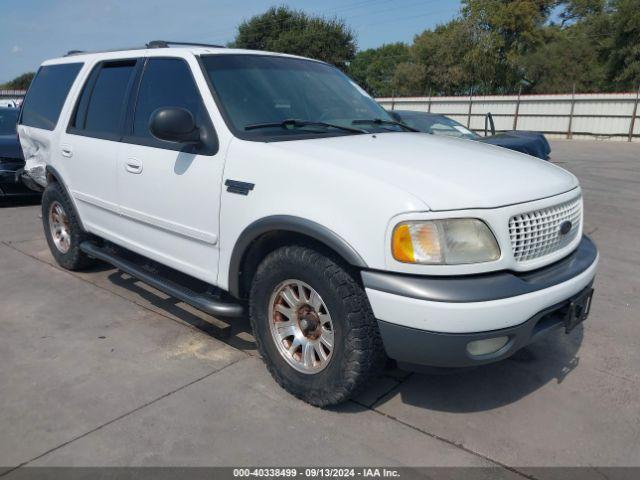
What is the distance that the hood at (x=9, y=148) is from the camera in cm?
856

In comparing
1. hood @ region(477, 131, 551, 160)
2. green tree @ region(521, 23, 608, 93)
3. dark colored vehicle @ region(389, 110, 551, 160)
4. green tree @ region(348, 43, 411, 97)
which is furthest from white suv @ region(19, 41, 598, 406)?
green tree @ region(348, 43, 411, 97)

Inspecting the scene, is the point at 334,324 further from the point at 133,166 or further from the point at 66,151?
the point at 66,151

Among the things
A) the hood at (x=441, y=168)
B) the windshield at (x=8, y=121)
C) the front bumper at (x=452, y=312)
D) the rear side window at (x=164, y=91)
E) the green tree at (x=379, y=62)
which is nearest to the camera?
the front bumper at (x=452, y=312)

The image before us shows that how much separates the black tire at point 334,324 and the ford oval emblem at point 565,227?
114cm

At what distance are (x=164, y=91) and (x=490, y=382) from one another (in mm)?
2863

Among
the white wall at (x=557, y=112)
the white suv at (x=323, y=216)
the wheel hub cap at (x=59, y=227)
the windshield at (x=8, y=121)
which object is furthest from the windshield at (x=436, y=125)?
the white wall at (x=557, y=112)

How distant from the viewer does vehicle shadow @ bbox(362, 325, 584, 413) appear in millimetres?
3154

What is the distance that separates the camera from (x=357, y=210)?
259 centimetres

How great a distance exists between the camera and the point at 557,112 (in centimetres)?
2717

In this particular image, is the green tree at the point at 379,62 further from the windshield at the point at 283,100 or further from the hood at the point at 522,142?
the windshield at the point at 283,100

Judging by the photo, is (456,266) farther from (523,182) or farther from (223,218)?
(223,218)

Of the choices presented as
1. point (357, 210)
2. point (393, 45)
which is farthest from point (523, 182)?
point (393, 45)

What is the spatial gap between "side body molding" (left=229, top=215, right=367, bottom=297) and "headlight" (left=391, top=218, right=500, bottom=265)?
0.68 feet

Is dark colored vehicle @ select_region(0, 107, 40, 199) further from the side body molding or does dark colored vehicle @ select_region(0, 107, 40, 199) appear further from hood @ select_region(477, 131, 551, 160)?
hood @ select_region(477, 131, 551, 160)
